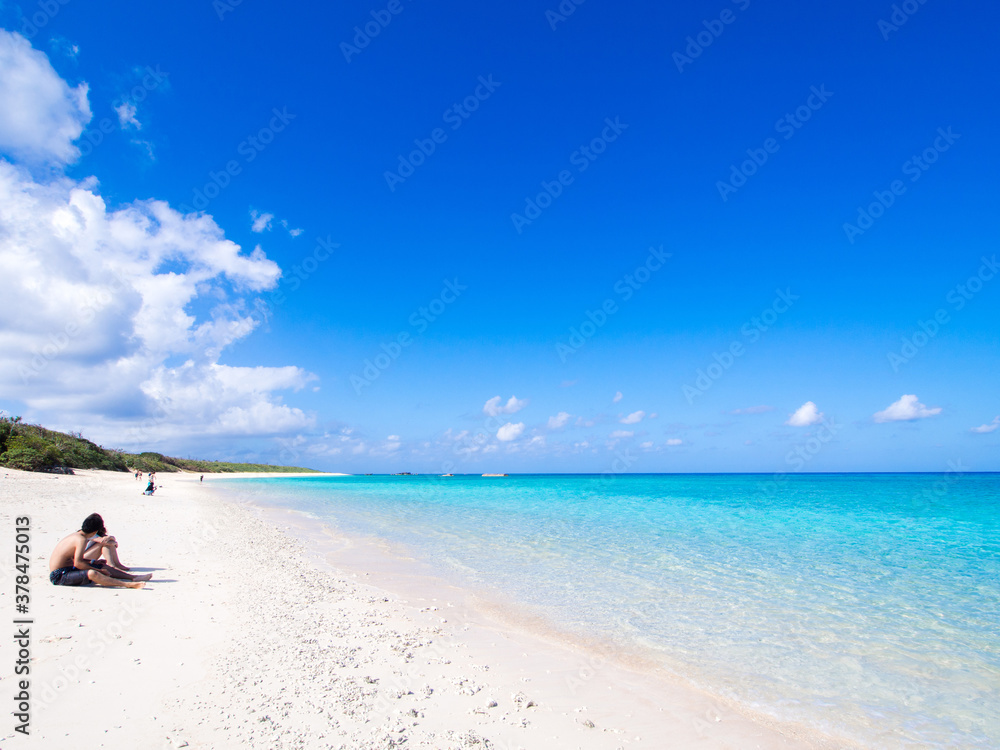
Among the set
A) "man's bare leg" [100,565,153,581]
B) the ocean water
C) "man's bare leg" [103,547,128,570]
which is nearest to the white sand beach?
"man's bare leg" [100,565,153,581]

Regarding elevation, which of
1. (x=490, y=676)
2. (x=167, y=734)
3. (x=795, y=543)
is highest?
(x=167, y=734)

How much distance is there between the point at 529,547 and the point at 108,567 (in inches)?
407

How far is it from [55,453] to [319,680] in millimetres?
44138

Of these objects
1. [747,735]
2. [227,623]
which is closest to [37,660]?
[227,623]

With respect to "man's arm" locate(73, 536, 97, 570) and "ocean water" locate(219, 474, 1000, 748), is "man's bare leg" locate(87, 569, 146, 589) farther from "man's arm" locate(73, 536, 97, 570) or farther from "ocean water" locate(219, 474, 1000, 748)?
"ocean water" locate(219, 474, 1000, 748)

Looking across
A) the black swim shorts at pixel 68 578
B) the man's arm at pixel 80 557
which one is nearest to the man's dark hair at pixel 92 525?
the man's arm at pixel 80 557

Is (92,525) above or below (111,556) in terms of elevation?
above

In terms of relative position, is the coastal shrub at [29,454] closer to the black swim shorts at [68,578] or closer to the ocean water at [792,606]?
the ocean water at [792,606]

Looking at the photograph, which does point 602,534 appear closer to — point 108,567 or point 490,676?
point 490,676

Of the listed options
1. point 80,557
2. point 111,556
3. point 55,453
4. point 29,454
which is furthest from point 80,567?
point 55,453

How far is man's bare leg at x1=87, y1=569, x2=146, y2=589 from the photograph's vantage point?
26.0ft

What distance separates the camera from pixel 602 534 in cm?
1742

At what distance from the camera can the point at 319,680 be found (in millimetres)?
5062

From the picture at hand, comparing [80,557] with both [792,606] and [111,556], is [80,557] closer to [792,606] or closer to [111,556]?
[111,556]
